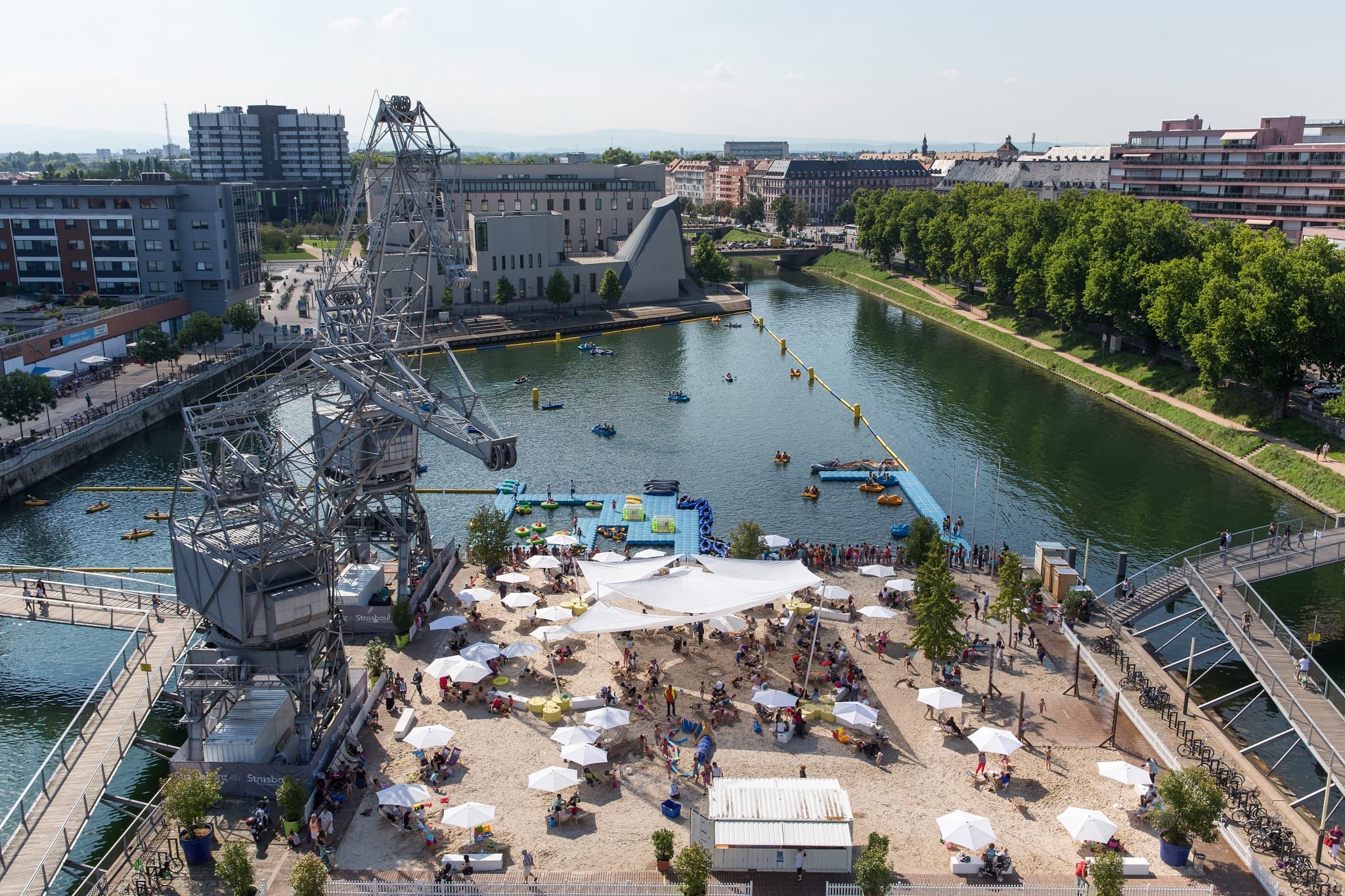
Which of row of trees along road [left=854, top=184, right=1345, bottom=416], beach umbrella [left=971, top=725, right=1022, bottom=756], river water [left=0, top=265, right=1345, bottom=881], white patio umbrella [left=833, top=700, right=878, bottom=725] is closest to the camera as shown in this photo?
beach umbrella [left=971, top=725, right=1022, bottom=756]

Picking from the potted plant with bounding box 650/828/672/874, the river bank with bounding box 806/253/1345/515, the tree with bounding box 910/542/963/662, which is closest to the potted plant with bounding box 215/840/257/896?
the potted plant with bounding box 650/828/672/874

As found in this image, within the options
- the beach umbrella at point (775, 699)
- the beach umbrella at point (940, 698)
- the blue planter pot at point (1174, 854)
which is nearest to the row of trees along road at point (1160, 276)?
the beach umbrella at point (940, 698)

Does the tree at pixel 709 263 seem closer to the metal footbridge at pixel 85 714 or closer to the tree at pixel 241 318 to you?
the tree at pixel 241 318

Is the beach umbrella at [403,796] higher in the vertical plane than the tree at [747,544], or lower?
lower

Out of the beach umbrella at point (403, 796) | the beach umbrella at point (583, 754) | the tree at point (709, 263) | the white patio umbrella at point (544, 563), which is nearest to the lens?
the beach umbrella at point (403, 796)


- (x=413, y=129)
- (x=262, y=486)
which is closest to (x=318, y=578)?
(x=262, y=486)

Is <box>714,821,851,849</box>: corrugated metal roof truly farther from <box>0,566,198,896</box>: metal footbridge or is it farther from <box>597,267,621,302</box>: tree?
<box>597,267,621,302</box>: tree

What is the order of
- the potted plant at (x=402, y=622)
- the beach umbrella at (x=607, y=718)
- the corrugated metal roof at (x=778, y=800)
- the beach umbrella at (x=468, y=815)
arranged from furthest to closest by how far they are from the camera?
the potted plant at (x=402, y=622)
the beach umbrella at (x=607, y=718)
the beach umbrella at (x=468, y=815)
the corrugated metal roof at (x=778, y=800)
